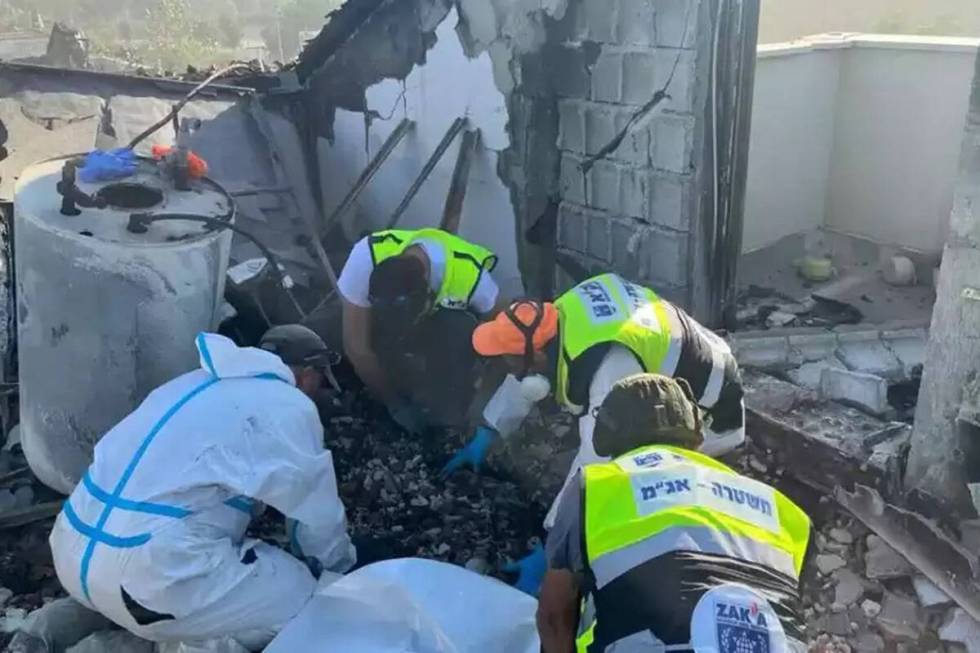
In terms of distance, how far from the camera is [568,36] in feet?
16.7

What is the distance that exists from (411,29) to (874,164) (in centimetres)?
323

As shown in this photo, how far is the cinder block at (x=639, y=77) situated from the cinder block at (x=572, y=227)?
2.25ft

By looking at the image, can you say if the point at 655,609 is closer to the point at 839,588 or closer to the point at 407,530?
the point at 839,588

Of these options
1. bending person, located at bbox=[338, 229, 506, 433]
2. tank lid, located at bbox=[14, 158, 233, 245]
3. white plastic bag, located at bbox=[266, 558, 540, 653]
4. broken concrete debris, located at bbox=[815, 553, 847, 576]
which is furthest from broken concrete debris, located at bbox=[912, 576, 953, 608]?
tank lid, located at bbox=[14, 158, 233, 245]

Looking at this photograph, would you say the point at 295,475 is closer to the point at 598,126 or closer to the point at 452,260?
the point at 452,260

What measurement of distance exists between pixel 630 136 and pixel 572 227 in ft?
2.18

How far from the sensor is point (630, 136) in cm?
491

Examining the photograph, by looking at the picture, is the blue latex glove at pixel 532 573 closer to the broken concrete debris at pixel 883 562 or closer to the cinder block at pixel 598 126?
the broken concrete debris at pixel 883 562

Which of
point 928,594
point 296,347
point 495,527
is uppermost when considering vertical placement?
point 296,347

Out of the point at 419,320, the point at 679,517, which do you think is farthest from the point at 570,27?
the point at 679,517

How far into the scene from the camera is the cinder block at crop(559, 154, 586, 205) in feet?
17.2

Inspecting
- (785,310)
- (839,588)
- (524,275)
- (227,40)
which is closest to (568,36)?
(524,275)

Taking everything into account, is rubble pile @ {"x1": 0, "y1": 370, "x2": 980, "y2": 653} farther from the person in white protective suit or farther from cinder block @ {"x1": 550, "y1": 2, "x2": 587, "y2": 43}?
cinder block @ {"x1": 550, "y1": 2, "x2": 587, "y2": 43}

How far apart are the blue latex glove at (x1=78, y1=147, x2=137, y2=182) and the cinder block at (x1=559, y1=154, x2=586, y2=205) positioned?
86.5 inches
